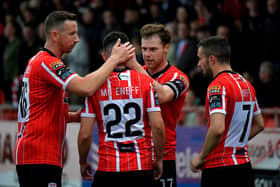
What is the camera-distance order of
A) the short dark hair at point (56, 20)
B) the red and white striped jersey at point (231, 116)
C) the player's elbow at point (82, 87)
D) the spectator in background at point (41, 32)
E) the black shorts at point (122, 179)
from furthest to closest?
the spectator in background at point (41, 32) < the red and white striped jersey at point (231, 116) < the short dark hair at point (56, 20) < the black shorts at point (122, 179) < the player's elbow at point (82, 87)

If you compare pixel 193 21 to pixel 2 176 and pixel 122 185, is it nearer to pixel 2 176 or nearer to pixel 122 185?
pixel 2 176

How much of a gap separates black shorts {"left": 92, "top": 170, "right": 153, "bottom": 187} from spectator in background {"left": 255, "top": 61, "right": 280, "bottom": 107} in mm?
5041

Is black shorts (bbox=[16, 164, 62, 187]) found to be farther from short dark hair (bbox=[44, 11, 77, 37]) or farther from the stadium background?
the stadium background

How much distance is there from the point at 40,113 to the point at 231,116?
6.76 feet

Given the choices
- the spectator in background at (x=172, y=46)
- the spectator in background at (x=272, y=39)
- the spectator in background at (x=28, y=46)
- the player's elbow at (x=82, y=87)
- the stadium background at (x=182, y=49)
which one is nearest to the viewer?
the player's elbow at (x=82, y=87)

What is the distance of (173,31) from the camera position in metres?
13.2

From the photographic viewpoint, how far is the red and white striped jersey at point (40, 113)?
20.4ft

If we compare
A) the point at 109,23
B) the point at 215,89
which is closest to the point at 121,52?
the point at 215,89

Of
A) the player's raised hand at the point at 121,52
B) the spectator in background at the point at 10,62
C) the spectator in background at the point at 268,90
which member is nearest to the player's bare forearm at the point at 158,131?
the player's raised hand at the point at 121,52

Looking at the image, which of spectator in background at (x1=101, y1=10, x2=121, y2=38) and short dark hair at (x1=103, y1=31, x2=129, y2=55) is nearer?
short dark hair at (x1=103, y1=31, x2=129, y2=55)

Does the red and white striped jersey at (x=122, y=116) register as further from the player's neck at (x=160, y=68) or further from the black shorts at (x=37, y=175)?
the player's neck at (x=160, y=68)

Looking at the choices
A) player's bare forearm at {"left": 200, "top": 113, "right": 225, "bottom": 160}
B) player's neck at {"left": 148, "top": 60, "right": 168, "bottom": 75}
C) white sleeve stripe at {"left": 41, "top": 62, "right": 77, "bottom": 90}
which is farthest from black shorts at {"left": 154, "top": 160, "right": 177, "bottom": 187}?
white sleeve stripe at {"left": 41, "top": 62, "right": 77, "bottom": 90}

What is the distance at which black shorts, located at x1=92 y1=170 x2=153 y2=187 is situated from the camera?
6179 mm

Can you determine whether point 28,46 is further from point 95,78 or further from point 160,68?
point 95,78
